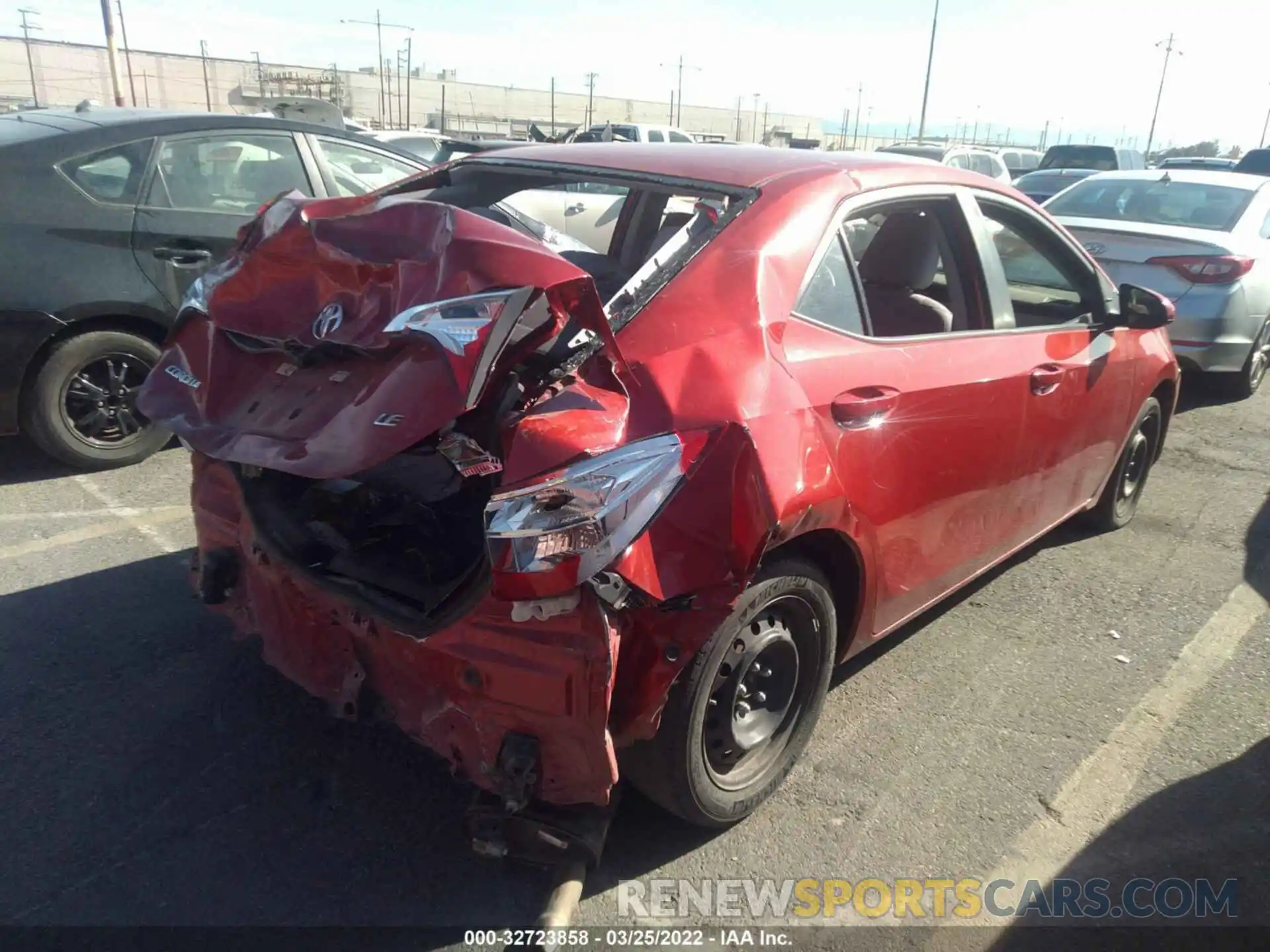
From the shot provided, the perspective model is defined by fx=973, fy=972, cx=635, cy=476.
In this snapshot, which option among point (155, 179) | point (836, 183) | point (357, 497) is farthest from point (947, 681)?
point (155, 179)

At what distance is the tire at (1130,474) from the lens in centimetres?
464

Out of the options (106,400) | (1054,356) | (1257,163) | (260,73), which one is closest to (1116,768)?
(1054,356)

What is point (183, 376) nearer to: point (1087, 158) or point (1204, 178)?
point (1204, 178)

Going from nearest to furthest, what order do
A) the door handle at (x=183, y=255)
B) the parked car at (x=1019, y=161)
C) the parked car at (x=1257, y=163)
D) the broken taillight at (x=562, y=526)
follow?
the broken taillight at (x=562, y=526), the door handle at (x=183, y=255), the parked car at (x=1257, y=163), the parked car at (x=1019, y=161)

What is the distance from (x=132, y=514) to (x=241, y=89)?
2341 inches

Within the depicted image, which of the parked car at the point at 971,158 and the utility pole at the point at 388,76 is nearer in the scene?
the parked car at the point at 971,158

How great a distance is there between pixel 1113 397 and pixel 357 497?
10.2 ft

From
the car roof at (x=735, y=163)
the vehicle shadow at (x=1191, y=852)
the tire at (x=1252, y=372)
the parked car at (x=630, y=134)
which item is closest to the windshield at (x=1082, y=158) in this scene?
the parked car at (x=630, y=134)

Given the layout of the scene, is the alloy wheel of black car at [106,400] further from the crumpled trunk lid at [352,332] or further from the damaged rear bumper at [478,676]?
the damaged rear bumper at [478,676]

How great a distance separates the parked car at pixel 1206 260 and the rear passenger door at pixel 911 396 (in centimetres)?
411

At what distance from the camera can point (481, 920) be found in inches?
91.4

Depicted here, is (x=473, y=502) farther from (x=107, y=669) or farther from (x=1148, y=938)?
(x=1148, y=938)

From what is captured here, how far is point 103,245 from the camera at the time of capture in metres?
4.82

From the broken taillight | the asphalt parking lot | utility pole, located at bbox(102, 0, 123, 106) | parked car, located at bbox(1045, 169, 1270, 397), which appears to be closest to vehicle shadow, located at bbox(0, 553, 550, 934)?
the asphalt parking lot
